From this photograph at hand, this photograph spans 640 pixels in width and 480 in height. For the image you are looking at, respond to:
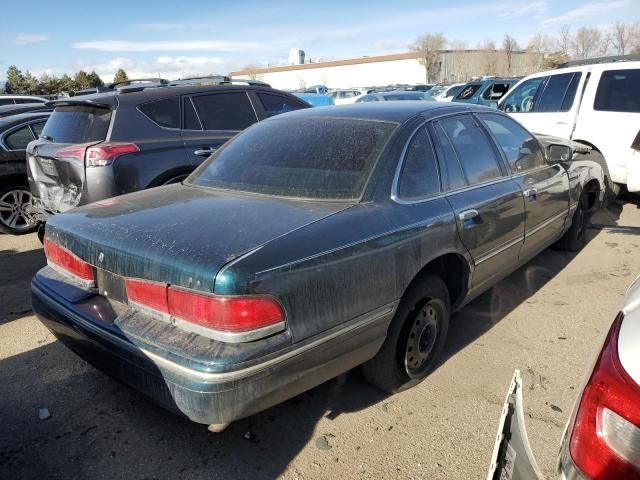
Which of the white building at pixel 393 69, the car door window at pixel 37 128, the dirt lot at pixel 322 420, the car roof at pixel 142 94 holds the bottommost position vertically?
the dirt lot at pixel 322 420

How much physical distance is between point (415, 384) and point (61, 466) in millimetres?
1903

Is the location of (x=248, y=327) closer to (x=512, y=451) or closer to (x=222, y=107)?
(x=512, y=451)

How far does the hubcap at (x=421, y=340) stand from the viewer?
2.86 meters

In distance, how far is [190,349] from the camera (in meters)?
2.02

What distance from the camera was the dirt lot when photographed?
2.39 metres

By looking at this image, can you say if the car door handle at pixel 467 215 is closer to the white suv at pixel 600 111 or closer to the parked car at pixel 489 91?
the white suv at pixel 600 111

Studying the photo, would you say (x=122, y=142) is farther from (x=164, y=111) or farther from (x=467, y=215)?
(x=467, y=215)

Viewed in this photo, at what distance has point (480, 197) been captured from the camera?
10.6 feet

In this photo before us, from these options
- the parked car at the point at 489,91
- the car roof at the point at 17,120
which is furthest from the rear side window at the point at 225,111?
the parked car at the point at 489,91

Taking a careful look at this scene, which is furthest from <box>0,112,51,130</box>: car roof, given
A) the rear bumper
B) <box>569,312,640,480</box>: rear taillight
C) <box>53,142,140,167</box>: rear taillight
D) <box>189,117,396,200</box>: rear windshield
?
<box>569,312,640,480</box>: rear taillight

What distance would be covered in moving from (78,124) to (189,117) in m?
1.06

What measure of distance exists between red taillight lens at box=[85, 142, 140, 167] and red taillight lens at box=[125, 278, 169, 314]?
100 inches

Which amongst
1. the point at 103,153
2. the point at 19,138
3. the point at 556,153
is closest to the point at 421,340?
the point at 556,153

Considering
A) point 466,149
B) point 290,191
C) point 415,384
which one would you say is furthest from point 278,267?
point 466,149
